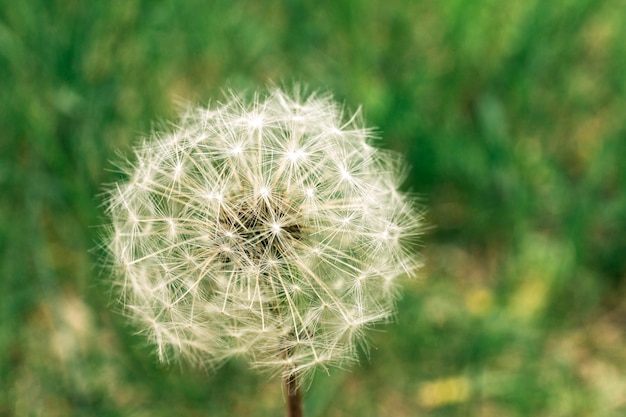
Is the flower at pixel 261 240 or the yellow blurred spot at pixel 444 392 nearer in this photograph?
the flower at pixel 261 240

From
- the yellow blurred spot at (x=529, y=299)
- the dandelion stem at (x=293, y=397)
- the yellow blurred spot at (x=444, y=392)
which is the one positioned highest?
the yellow blurred spot at (x=529, y=299)

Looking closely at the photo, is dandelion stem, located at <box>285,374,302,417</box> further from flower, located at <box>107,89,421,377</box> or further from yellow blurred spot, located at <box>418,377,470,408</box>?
yellow blurred spot, located at <box>418,377,470,408</box>

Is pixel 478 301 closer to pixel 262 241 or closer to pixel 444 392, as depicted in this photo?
pixel 444 392

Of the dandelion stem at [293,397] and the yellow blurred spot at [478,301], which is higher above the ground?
the yellow blurred spot at [478,301]

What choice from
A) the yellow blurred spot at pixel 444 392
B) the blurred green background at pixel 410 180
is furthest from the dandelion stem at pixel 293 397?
the yellow blurred spot at pixel 444 392

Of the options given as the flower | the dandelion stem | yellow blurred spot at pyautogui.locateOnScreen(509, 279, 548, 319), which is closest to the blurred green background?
yellow blurred spot at pyautogui.locateOnScreen(509, 279, 548, 319)

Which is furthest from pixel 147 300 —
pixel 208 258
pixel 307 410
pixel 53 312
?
pixel 53 312

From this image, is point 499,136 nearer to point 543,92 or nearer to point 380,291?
point 543,92

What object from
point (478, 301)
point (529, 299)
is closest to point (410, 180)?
point (478, 301)

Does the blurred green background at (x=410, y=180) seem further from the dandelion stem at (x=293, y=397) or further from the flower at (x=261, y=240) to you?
the dandelion stem at (x=293, y=397)
